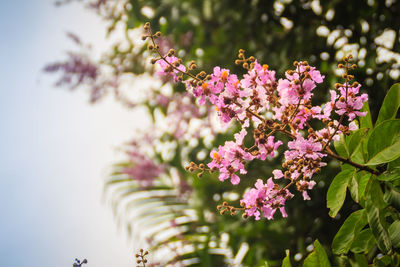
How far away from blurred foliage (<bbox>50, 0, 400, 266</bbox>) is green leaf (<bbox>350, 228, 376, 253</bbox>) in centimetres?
64

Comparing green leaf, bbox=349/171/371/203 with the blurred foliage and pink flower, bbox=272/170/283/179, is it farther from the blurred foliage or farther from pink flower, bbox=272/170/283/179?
the blurred foliage

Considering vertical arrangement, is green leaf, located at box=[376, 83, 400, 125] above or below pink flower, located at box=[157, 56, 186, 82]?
below

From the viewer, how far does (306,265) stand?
2.15 feet

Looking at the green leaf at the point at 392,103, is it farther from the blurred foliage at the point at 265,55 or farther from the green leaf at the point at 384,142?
the blurred foliage at the point at 265,55

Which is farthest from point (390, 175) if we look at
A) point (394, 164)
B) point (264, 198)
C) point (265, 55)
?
point (265, 55)

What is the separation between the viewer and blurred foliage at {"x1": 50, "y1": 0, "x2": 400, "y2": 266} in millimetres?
1434

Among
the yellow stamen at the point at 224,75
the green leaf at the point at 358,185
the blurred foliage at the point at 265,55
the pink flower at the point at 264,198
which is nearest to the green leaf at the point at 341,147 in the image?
the green leaf at the point at 358,185

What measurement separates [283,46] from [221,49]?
0.38m

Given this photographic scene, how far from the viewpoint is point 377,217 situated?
622mm

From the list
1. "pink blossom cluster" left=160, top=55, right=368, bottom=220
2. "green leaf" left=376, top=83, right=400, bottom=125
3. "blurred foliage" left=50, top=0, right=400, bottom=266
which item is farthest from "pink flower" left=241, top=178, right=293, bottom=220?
"blurred foliage" left=50, top=0, right=400, bottom=266

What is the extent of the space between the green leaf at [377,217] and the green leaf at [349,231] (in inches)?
2.4

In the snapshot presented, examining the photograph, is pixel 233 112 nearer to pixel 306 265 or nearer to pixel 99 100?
pixel 306 265

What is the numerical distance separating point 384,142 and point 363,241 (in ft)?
0.81

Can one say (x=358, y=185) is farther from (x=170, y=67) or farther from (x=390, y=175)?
(x=170, y=67)
